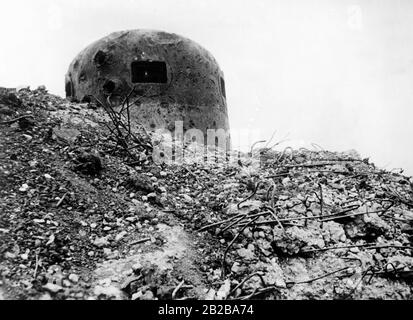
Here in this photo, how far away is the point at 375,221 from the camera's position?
2.59 m

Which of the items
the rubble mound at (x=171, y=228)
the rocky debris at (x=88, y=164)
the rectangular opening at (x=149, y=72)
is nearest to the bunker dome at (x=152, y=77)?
the rectangular opening at (x=149, y=72)

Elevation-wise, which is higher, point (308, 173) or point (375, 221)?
point (308, 173)

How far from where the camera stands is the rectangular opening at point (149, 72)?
16.7ft

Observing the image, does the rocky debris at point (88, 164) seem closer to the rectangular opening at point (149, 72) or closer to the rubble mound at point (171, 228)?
the rubble mound at point (171, 228)

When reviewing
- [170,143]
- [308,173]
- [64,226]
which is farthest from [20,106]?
[308,173]

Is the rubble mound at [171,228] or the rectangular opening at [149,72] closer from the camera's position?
the rubble mound at [171,228]

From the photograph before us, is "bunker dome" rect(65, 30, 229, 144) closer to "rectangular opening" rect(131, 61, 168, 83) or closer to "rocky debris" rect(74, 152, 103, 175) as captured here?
"rectangular opening" rect(131, 61, 168, 83)

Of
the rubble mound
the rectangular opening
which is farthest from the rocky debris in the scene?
the rectangular opening

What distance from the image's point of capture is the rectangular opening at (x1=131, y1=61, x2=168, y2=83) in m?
5.10

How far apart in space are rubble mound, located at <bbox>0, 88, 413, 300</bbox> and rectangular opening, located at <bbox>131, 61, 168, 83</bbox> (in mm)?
1879

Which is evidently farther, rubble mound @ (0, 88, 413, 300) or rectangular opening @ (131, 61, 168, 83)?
rectangular opening @ (131, 61, 168, 83)

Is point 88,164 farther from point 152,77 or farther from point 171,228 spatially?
point 152,77
